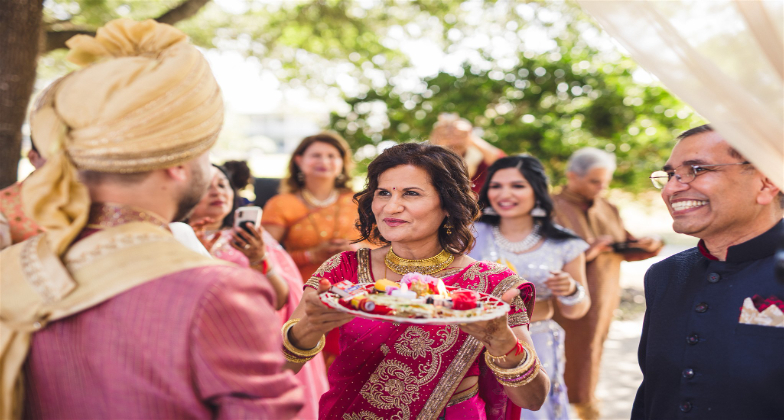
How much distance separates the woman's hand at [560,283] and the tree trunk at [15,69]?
351 cm

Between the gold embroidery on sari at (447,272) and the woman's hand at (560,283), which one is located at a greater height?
the gold embroidery on sari at (447,272)

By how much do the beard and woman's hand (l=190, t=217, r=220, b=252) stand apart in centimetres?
199

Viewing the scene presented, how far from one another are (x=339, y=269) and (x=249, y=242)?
3.90ft

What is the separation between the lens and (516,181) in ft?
12.4

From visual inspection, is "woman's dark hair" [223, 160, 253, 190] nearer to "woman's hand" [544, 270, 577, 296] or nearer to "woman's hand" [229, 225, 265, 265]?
"woman's hand" [229, 225, 265, 265]

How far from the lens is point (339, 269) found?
231 cm

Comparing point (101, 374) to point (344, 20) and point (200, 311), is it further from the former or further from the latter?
point (344, 20)

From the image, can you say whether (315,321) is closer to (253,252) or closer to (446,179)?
(446,179)

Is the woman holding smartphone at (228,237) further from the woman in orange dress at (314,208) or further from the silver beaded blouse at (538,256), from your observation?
the silver beaded blouse at (538,256)

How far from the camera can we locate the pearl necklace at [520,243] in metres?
3.69

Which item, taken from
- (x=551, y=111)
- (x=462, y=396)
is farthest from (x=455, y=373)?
(x=551, y=111)

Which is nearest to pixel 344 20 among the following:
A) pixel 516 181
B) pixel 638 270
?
pixel 516 181

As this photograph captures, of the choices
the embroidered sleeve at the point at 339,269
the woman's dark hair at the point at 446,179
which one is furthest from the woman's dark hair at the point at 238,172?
the embroidered sleeve at the point at 339,269

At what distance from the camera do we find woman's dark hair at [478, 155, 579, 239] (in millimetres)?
3777
